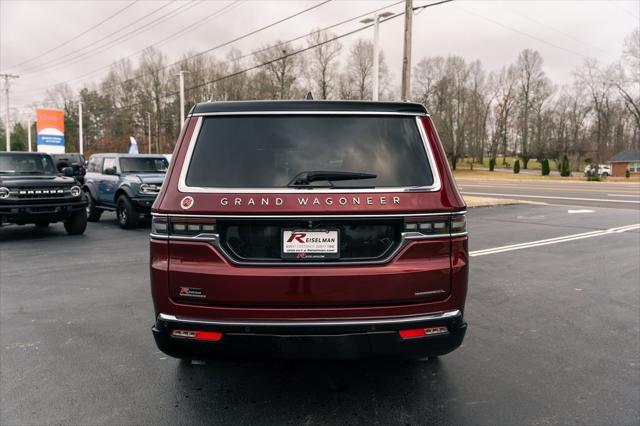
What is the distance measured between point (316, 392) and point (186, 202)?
163 centimetres

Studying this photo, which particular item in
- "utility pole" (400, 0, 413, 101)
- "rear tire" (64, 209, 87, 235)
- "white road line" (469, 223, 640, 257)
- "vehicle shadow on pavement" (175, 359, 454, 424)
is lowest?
"vehicle shadow on pavement" (175, 359, 454, 424)

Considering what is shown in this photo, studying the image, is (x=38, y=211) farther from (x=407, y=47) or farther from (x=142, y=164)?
(x=407, y=47)

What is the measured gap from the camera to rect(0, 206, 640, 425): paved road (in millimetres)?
3072

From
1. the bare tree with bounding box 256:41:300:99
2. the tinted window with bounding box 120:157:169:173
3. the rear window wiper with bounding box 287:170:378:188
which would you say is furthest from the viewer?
the bare tree with bounding box 256:41:300:99

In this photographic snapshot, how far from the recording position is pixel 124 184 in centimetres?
1186

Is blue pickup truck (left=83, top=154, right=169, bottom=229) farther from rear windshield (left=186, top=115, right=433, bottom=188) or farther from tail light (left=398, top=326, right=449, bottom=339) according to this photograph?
tail light (left=398, top=326, right=449, bottom=339)

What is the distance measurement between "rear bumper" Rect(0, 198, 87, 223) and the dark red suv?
28.1ft

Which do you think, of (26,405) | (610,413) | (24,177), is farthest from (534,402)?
(24,177)

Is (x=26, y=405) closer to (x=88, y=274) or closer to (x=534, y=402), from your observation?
(x=534, y=402)

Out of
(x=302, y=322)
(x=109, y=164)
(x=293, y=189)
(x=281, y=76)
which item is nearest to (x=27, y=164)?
(x=109, y=164)

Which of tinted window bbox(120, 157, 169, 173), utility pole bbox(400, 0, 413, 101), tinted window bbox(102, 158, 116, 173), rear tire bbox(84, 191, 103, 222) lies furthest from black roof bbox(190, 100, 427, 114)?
utility pole bbox(400, 0, 413, 101)

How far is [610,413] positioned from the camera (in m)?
3.09

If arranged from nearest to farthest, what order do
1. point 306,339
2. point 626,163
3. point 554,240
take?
point 306,339, point 554,240, point 626,163

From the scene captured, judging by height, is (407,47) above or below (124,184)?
above
